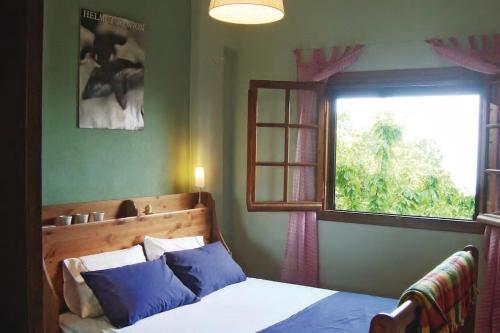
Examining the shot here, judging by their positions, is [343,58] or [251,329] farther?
[343,58]

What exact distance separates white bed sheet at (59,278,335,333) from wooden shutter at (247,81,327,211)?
786 mm

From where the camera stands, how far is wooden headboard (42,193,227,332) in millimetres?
2949

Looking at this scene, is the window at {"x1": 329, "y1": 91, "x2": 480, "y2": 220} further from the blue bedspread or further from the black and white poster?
the black and white poster

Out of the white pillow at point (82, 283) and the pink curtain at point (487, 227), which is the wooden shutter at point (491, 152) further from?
A: the white pillow at point (82, 283)

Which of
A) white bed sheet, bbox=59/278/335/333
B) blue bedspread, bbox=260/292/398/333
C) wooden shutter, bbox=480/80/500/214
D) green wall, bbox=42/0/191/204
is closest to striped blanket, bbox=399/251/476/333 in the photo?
blue bedspread, bbox=260/292/398/333

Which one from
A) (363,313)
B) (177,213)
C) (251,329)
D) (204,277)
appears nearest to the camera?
(251,329)

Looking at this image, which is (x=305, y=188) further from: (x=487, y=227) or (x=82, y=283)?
(x=82, y=283)

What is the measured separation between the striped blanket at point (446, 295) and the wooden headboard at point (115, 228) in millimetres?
1892

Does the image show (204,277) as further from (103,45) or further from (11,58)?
(11,58)

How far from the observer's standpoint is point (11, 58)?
87cm

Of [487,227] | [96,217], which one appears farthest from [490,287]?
[96,217]

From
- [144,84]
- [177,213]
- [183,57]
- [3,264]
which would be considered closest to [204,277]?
[177,213]

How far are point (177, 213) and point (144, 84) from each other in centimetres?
100

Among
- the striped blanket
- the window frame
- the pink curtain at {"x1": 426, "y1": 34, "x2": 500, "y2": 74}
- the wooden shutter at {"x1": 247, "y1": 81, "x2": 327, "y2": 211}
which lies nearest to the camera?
the striped blanket
